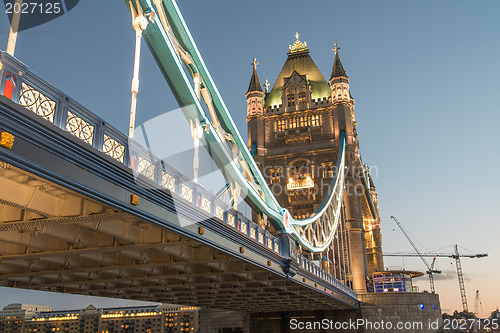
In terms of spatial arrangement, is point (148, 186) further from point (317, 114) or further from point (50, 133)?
point (317, 114)

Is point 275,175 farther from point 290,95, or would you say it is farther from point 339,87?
point 339,87

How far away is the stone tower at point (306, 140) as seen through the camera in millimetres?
60250

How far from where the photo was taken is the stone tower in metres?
60.2

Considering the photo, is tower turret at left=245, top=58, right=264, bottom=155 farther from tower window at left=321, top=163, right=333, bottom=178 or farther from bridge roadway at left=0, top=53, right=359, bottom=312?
bridge roadway at left=0, top=53, right=359, bottom=312

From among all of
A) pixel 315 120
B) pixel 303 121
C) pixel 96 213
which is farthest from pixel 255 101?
pixel 96 213

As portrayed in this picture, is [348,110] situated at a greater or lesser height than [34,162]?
greater

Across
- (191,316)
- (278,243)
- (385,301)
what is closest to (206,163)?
(278,243)

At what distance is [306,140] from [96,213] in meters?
56.6

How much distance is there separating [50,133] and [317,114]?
62.2 metres

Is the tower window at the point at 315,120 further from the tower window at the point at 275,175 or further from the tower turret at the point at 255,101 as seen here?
the tower window at the point at 275,175

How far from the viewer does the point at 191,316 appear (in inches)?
7160

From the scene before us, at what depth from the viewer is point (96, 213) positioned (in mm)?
11328

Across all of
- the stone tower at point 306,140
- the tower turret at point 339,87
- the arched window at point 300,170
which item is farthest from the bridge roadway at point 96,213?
the tower turret at point 339,87

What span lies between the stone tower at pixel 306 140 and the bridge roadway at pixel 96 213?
110ft
